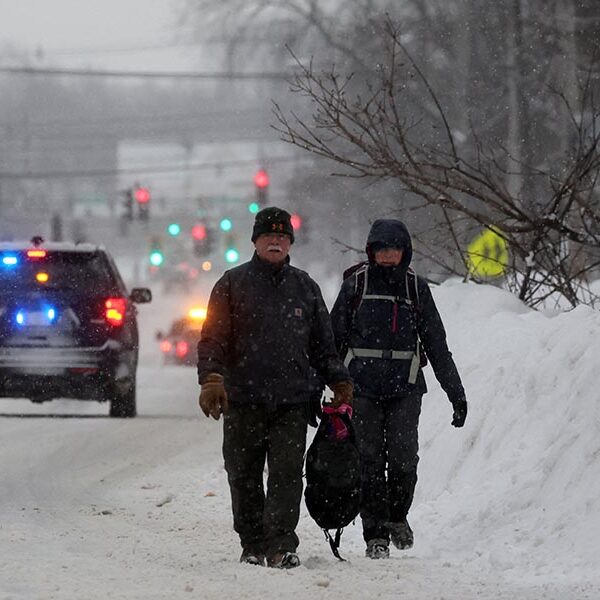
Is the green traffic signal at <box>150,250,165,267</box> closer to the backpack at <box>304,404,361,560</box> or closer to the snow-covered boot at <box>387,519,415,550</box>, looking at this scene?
the snow-covered boot at <box>387,519,415,550</box>

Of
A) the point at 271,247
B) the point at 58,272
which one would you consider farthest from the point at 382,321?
the point at 58,272

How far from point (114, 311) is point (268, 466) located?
31.0 feet

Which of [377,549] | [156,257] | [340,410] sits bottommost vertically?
[156,257]

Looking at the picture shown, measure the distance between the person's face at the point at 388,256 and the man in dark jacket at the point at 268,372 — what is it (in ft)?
2.52

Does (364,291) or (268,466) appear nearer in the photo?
(268,466)

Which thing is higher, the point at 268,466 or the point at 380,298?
the point at 380,298

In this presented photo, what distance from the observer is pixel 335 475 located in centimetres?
848

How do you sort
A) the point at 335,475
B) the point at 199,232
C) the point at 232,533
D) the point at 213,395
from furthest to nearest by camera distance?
the point at 199,232
the point at 232,533
the point at 335,475
the point at 213,395

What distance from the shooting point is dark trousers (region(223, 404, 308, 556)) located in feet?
27.0

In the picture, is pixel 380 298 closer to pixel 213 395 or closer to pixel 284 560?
pixel 213 395

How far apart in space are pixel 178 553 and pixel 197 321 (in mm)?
36006

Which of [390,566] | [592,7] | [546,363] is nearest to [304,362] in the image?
[390,566]

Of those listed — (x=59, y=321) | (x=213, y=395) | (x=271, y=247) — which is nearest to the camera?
(x=213, y=395)

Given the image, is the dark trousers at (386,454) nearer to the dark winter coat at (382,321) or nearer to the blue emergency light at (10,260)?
the dark winter coat at (382,321)
